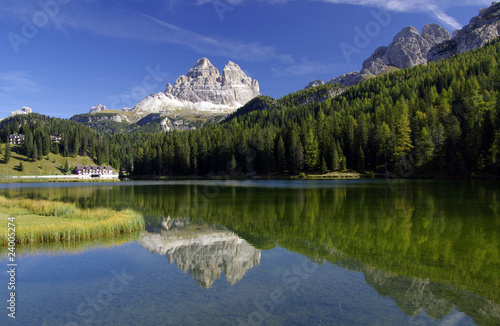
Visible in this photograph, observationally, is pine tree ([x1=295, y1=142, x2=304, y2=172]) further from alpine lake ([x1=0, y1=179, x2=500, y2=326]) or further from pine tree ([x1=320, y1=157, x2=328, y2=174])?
alpine lake ([x1=0, y1=179, x2=500, y2=326])

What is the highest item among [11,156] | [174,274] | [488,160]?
[11,156]

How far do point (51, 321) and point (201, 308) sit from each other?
5326mm

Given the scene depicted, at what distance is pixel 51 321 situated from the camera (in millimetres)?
11078

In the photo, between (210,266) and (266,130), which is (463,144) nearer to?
(266,130)

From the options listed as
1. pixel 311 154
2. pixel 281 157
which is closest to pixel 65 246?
pixel 311 154

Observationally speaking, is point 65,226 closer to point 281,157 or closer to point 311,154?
point 311,154

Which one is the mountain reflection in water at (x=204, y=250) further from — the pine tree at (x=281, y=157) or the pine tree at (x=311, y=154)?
the pine tree at (x=281, y=157)

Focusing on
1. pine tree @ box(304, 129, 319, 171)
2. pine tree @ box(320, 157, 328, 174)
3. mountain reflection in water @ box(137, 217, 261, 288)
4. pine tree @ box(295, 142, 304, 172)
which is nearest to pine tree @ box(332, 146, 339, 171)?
pine tree @ box(320, 157, 328, 174)

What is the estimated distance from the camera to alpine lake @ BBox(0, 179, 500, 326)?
11156mm

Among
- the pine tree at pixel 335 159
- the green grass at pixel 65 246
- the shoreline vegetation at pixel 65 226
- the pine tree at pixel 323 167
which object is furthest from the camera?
the pine tree at pixel 323 167

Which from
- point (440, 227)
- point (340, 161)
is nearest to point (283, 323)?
point (440, 227)

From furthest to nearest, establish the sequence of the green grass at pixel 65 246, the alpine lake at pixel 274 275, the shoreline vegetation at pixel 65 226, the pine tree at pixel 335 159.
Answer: the pine tree at pixel 335 159 < the shoreline vegetation at pixel 65 226 < the green grass at pixel 65 246 < the alpine lake at pixel 274 275

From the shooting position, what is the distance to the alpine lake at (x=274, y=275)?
36.6 ft

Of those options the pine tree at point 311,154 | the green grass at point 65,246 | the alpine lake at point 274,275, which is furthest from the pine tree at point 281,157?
the green grass at point 65,246
